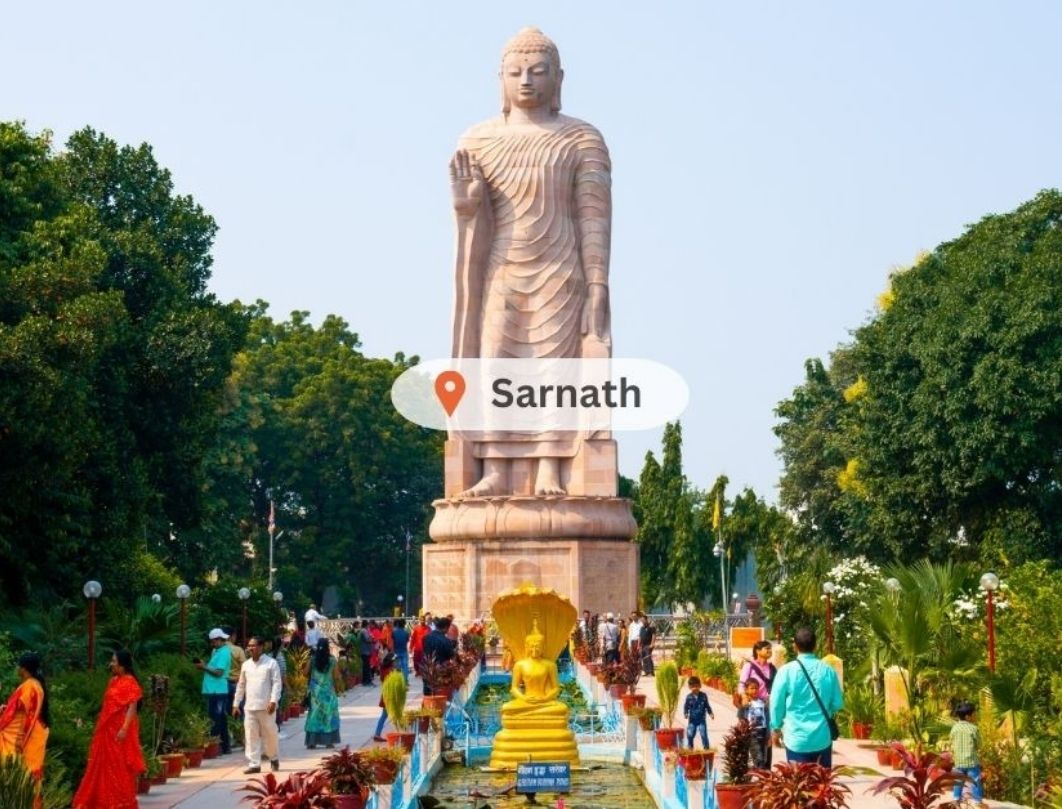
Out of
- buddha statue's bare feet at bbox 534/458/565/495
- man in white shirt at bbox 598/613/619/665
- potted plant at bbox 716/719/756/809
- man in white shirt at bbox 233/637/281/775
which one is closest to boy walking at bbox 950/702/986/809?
potted plant at bbox 716/719/756/809

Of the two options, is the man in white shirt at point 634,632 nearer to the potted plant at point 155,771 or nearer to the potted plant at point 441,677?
the potted plant at point 441,677

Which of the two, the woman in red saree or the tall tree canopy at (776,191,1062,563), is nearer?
the woman in red saree

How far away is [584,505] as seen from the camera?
103 feet

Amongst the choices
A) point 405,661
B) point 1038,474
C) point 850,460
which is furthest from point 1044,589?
point 850,460

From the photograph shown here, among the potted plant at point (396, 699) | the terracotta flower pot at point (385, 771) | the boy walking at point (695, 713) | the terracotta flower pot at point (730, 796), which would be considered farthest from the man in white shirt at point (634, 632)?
the terracotta flower pot at point (730, 796)

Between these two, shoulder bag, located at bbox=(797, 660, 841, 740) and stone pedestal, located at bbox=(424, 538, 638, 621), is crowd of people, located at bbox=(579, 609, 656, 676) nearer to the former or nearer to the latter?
stone pedestal, located at bbox=(424, 538, 638, 621)

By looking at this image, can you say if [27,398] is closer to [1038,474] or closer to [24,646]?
[24,646]

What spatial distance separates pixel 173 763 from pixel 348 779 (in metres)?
4.65

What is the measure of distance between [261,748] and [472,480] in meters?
18.3

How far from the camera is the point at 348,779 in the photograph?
10.2 m

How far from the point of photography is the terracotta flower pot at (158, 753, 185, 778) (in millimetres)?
14375

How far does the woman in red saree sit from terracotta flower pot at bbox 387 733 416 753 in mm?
2889

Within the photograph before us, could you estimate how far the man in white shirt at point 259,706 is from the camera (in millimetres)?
14531

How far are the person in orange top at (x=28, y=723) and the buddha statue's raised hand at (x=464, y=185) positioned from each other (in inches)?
929
